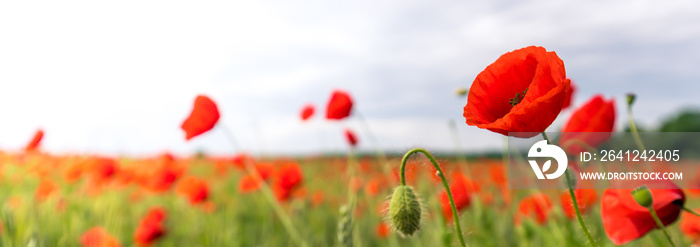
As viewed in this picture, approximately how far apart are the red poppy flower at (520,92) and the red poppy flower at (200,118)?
1.19 metres

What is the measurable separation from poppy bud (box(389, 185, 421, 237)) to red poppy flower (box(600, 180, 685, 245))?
1.32 feet

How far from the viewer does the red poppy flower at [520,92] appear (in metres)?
0.65

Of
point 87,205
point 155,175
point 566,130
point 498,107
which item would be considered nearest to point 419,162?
point 498,107

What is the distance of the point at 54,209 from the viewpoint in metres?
3.04

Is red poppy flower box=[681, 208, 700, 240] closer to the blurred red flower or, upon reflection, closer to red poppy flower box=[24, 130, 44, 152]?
the blurred red flower

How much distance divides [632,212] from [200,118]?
1315mm

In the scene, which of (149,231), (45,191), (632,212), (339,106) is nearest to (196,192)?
(149,231)

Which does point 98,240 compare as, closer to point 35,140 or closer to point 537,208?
point 35,140

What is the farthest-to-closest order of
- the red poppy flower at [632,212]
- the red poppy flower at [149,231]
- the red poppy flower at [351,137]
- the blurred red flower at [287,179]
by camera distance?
1. the blurred red flower at [287,179]
2. the red poppy flower at [149,231]
3. the red poppy flower at [351,137]
4. the red poppy flower at [632,212]

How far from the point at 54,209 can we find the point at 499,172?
3.25 metres

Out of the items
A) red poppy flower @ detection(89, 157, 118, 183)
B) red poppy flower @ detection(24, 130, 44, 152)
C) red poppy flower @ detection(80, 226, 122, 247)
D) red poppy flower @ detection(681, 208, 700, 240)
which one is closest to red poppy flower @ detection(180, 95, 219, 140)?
red poppy flower @ detection(24, 130, 44, 152)

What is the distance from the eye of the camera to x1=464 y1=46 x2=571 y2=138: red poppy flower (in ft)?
2.12

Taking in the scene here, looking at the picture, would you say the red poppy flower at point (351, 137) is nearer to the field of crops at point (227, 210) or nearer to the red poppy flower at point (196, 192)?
the field of crops at point (227, 210)

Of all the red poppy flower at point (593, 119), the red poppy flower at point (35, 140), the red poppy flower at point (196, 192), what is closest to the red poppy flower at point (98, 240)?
the red poppy flower at point (35, 140)
